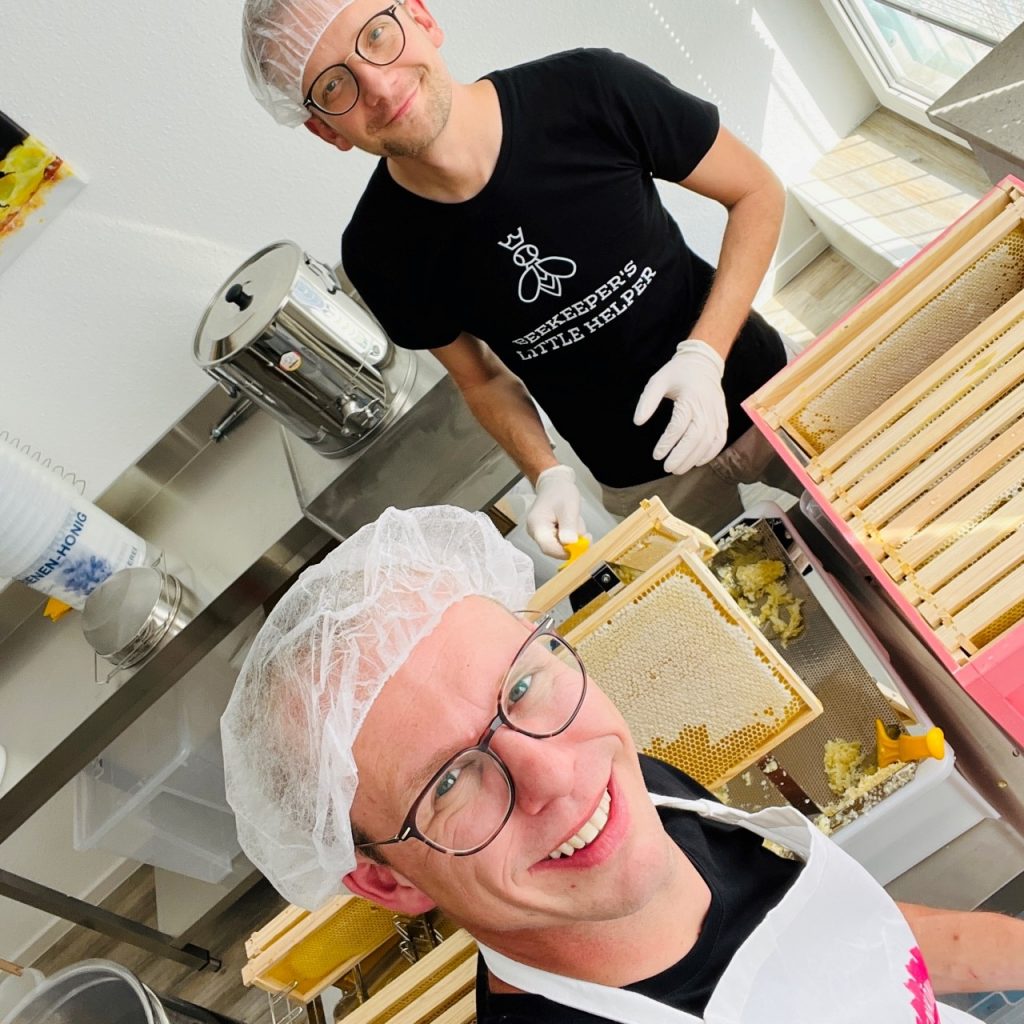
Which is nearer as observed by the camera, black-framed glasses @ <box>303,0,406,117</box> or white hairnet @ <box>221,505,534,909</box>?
white hairnet @ <box>221,505,534,909</box>

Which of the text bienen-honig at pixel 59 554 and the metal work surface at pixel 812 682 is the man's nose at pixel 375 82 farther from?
the text bienen-honig at pixel 59 554

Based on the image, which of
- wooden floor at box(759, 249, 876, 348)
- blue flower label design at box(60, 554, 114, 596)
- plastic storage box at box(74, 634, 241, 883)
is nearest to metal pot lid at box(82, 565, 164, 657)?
blue flower label design at box(60, 554, 114, 596)

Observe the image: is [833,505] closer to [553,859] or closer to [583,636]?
[583,636]

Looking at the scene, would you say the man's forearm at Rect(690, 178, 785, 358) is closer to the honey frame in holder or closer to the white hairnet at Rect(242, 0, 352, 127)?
the white hairnet at Rect(242, 0, 352, 127)

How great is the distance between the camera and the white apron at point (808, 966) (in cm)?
91

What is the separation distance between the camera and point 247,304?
1.60 metres

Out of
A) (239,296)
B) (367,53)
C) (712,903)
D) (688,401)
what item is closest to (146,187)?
(239,296)

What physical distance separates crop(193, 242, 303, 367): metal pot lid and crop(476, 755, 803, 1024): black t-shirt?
3.40ft

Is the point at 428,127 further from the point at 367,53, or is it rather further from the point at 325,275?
the point at 325,275

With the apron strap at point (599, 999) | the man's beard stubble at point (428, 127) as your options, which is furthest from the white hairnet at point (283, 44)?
the apron strap at point (599, 999)

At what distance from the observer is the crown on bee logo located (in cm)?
138

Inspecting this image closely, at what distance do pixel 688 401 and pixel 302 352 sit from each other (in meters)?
0.74

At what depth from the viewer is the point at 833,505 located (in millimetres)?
1186

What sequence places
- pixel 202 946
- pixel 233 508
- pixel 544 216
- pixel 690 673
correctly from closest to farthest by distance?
pixel 690 673 → pixel 544 216 → pixel 233 508 → pixel 202 946
